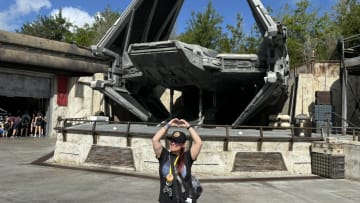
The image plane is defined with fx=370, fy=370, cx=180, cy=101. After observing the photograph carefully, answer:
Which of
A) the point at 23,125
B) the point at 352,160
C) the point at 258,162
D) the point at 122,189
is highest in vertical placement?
the point at 23,125

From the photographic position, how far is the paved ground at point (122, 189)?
31.4ft

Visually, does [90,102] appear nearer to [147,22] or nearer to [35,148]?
[147,22]

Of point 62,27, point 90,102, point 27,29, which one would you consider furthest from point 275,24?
point 27,29

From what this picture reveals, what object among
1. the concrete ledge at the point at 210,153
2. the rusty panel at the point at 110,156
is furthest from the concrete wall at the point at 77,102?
the rusty panel at the point at 110,156

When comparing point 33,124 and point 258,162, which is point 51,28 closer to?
point 33,124

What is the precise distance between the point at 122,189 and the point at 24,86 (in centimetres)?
2112

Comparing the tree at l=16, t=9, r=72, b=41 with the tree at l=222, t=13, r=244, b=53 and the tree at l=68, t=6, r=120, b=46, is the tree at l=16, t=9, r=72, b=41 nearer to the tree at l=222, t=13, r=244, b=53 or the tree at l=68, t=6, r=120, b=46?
the tree at l=68, t=6, r=120, b=46

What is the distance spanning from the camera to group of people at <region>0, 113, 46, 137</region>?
28.2 metres

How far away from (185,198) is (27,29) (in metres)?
67.7

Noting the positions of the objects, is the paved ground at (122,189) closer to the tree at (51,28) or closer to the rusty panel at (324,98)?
the rusty panel at (324,98)

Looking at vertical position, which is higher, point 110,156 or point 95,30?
point 95,30

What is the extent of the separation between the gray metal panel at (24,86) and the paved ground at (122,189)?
14.8m

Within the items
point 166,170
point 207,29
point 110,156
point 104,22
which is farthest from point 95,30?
point 166,170

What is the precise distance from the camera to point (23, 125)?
2994cm
